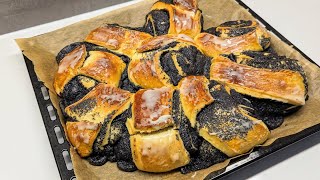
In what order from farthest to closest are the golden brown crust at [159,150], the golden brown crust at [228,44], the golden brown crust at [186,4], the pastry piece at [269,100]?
the golden brown crust at [186,4], the golden brown crust at [228,44], the pastry piece at [269,100], the golden brown crust at [159,150]

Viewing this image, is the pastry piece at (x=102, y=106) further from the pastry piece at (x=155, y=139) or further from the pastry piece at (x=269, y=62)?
the pastry piece at (x=269, y=62)

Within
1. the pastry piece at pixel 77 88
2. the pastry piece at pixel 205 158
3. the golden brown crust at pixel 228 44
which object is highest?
the golden brown crust at pixel 228 44

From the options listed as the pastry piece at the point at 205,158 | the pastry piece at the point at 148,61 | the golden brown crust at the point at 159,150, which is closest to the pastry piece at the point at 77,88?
the pastry piece at the point at 148,61

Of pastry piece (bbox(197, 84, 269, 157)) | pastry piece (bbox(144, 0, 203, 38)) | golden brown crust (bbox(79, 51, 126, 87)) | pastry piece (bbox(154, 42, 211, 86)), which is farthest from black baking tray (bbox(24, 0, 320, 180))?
pastry piece (bbox(144, 0, 203, 38))

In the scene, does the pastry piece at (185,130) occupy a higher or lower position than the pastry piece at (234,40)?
lower

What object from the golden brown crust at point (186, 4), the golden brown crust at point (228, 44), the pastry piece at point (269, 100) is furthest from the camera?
the golden brown crust at point (186, 4)

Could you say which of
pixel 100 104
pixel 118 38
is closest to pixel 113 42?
pixel 118 38

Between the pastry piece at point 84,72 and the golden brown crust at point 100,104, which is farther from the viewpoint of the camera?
the pastry piece at point 84,72
